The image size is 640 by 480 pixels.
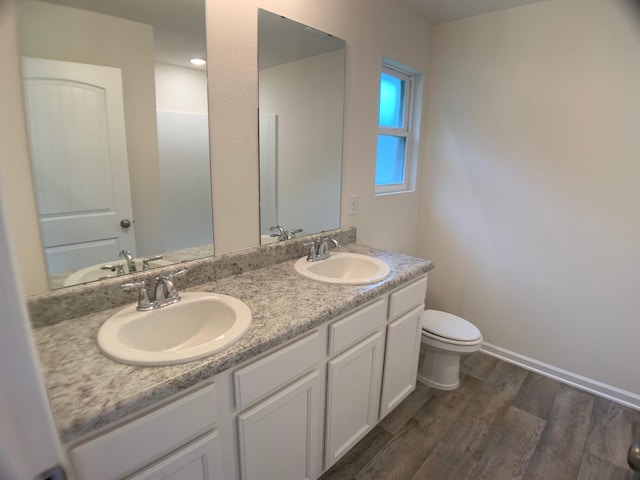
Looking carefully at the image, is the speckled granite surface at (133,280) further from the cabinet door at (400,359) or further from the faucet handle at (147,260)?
the cabinet door at (400,359)

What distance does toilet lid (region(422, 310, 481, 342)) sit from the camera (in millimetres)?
2055

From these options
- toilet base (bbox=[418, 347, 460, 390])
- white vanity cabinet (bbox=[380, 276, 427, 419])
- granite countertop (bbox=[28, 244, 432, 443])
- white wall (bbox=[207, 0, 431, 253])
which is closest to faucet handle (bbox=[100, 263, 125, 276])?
granite countertop (bbox=[28, 244, 432, 443])

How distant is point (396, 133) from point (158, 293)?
6.51ft

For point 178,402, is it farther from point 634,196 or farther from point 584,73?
point 584,73

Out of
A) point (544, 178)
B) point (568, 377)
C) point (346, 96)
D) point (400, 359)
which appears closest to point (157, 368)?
point (400, 359)

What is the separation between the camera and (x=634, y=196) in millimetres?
1902

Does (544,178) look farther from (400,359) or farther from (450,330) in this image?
(400,359)

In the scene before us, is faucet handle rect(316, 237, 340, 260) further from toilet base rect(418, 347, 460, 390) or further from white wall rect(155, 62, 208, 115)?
toilet base rect(418, 347, 460, 390)

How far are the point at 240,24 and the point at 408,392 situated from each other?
2.07 m

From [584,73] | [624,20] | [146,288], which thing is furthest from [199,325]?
[624,20]

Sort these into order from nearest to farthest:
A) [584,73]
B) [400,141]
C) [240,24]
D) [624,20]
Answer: [240,24]
[624,20]
[584,73]
[400,141]

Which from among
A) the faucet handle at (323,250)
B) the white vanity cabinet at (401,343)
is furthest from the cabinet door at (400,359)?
the faucet handle at (323,250)

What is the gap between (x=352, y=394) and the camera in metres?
1.53

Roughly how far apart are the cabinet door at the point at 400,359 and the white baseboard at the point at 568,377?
929 mm
